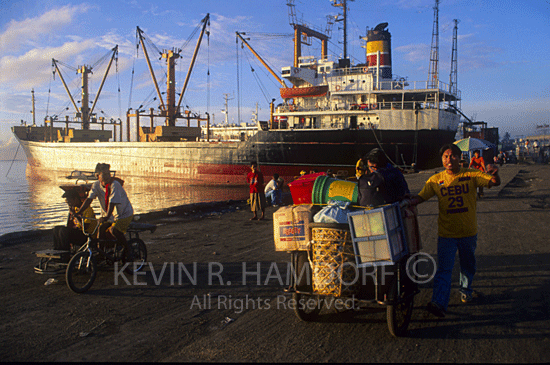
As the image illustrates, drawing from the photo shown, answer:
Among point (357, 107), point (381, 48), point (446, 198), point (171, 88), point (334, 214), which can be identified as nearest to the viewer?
point (334, 214)

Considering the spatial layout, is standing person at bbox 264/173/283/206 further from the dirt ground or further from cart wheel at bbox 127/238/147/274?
cart wheel at bbox 127/238/147/274

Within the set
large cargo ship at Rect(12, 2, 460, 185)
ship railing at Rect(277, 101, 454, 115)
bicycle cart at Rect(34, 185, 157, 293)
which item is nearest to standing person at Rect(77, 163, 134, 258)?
bicycle cart at Rect(34, 185, 157, 293)

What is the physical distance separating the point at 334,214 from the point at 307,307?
111cm

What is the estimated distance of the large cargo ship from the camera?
2422 cm

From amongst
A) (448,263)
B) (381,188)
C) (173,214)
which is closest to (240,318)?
(381,188)

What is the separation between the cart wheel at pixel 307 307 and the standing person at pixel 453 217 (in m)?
1.10

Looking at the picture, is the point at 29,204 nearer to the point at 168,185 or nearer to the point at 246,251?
the point at 168,185

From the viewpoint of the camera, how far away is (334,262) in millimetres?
3301

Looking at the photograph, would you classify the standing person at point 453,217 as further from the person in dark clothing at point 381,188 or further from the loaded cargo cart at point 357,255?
the loaded cargo cart at point 357,255

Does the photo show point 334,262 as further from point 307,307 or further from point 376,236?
point 307,307

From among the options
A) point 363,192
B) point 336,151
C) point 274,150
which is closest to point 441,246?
point 363,192

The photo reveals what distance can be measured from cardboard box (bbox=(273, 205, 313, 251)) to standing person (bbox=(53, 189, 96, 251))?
3088mm

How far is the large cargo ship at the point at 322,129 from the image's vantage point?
24.2 m

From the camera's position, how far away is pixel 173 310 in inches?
163
